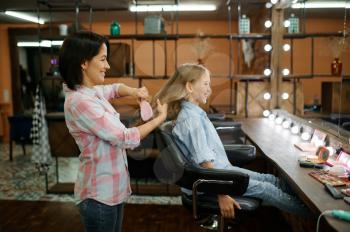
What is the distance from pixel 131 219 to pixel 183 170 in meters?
1.54

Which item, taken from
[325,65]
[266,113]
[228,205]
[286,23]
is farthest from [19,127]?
[228,205]

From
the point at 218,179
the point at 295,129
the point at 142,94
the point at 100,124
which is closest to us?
the point at 100,124

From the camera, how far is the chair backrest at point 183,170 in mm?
1755

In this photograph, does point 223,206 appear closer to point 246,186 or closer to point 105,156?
point 246,186

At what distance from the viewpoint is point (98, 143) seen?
1.46 m

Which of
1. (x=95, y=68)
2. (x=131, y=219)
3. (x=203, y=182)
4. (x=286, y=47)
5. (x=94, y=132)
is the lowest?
(x=131, y=219)

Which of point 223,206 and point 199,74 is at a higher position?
point 199,74

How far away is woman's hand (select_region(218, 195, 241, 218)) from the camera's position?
1.84 m

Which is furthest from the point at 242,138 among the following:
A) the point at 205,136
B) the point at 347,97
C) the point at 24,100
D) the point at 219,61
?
the point at 24,100

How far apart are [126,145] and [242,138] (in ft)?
7.04

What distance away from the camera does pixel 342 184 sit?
158 centimetres

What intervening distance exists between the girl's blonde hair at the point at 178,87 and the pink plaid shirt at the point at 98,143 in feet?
1.90

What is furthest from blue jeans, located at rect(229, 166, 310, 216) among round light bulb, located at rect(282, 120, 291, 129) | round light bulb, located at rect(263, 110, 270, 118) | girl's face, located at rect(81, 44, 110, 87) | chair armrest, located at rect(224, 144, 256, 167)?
round light bulb, located at rect(263, 110, 270, 118)

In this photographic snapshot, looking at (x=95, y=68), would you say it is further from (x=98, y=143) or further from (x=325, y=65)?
(x=325, y=65)
